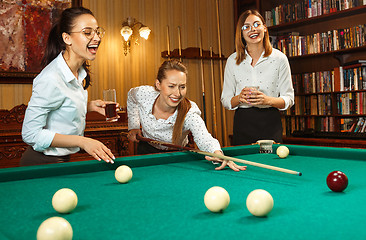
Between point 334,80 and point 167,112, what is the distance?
2.80 metres

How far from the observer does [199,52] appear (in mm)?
5715

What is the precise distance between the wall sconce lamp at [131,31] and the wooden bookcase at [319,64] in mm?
1794

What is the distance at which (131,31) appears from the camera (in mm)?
4965

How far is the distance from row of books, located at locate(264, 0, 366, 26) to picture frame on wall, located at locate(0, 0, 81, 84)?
2934mm

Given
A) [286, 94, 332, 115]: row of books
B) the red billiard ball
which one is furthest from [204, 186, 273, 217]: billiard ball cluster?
[286, 94, 332, 115]: row of books

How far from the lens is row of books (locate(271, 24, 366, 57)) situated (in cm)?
452

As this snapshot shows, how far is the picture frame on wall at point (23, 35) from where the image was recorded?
4.21 m

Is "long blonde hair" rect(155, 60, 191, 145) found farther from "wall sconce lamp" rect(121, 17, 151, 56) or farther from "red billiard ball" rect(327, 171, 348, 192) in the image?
"wall sconce lamp" rect(121, 17, 151, 56)

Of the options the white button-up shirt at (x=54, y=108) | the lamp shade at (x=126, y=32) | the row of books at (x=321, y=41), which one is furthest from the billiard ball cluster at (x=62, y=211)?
the row of books at (x=321, y=41)

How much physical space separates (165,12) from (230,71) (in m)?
2.45

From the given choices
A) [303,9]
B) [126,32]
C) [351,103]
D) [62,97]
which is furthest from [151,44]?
[62,97]

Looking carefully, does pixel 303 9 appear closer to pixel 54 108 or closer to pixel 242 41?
pixel 242 41

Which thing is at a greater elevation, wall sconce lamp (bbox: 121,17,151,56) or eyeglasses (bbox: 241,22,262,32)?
wall sconce lamp (bbox: 121,17,151,56)

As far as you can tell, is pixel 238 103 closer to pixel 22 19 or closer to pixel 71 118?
pixel 71 118
